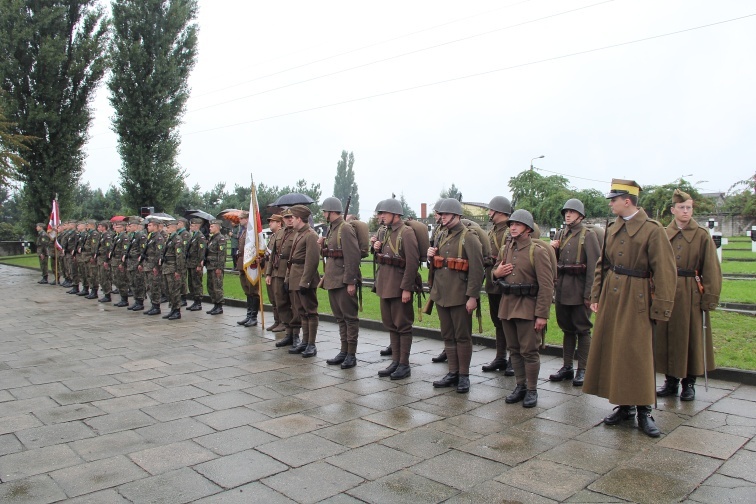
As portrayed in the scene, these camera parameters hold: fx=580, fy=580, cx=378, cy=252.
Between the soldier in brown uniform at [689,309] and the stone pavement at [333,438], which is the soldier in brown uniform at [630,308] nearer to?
the stone pavement at [333,438]

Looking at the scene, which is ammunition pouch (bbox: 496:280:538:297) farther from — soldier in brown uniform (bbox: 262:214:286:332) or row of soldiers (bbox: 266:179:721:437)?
soldier in brown uniform (bbox: 262:214:286:332)

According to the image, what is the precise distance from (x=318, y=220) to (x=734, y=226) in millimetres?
26117

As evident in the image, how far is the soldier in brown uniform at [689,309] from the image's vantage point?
5.68 meters

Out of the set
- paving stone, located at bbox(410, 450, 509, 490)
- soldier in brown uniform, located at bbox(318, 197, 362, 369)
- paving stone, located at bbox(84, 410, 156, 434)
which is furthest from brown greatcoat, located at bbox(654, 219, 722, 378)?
paving stone, located at bbox(84, 410, 156, 434)

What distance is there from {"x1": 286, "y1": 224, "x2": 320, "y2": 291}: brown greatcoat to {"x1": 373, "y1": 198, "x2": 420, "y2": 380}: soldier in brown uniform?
1.24m

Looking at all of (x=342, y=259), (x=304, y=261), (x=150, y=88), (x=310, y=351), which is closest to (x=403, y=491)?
(x=342, y=259)

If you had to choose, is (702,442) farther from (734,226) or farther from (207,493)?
(734,226)

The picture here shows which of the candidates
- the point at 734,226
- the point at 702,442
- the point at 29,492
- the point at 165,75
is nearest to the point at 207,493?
the point at 29,492

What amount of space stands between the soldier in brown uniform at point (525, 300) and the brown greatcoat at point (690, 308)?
4.19ft

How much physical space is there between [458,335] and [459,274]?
2.18 feet

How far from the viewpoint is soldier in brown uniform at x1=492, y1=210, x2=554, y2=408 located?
5.63 m

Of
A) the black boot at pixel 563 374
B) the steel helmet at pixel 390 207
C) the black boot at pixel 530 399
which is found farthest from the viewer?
the steel helmet at pixel 390 207

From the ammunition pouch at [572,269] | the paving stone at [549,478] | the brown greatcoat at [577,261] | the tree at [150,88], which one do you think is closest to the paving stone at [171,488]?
the paving stone at [549,478]

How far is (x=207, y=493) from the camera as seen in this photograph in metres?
3.76
